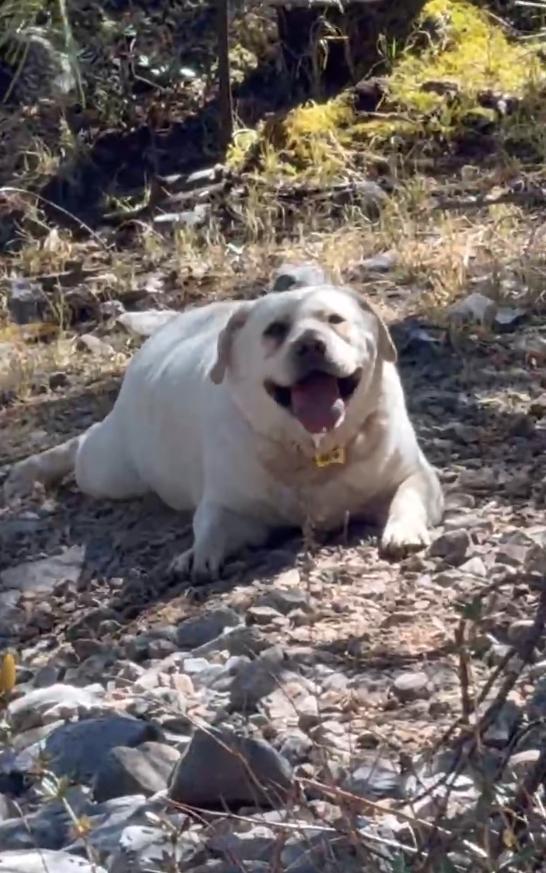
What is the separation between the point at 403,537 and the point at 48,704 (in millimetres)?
1283

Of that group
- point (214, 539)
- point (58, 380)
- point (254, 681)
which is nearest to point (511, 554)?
point (214, 539)

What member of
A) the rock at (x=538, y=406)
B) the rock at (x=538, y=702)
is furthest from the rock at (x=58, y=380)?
the rock at (x=538, y=702)

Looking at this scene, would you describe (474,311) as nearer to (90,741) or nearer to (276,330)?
(276,330)

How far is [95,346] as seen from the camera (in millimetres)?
8914

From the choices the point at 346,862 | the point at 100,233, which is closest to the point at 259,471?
the point at 346,862

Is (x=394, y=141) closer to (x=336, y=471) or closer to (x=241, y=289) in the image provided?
(x=241, y=289)

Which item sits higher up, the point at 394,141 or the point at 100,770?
the point at 100,770

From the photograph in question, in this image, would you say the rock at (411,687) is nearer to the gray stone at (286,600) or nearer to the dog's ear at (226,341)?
the gray stone at (286,600)

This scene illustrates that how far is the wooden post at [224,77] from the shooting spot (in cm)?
1085

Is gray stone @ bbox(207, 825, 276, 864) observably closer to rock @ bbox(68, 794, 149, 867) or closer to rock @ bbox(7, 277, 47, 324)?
rock @ bbox(68, 794, 149, 867)

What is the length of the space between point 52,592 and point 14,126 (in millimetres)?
5970

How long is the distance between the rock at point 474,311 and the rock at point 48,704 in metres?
3.17

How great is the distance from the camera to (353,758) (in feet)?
13.1

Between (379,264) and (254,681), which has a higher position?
(254,681)
